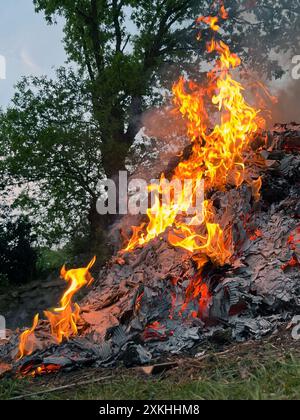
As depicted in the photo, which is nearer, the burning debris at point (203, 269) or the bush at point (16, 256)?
the burning debris at point (203, 269)

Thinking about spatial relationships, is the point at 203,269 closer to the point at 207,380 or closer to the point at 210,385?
the point at 207,380

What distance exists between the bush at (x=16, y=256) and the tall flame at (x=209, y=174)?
8252 millimetres

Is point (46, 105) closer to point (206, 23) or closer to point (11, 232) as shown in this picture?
point (11, 232)

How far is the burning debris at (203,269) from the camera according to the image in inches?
195

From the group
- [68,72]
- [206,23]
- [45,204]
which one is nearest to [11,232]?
[45,204]

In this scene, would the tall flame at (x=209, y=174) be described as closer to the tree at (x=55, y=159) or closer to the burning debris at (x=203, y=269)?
the burning debris at (x=203, y=269)

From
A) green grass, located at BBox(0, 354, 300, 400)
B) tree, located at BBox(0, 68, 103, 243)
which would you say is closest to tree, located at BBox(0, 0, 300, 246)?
tree, located at BBox(0, 68, 103, 243)

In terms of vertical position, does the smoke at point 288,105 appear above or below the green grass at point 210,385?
above

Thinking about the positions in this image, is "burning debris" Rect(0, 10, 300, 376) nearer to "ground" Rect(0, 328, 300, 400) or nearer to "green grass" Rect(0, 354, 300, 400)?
"ground" Rect(0, 328, 300, 400)

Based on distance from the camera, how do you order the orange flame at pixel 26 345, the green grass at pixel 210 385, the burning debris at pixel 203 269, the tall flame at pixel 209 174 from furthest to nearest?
the tall flame at pixel 209 174 → the orange flame at pixel 26 345 → the burning debris at pixel 203 269 → the green grass at pixel 210 385

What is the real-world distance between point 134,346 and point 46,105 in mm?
12304

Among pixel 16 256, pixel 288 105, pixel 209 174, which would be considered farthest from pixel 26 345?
pixel 288 105

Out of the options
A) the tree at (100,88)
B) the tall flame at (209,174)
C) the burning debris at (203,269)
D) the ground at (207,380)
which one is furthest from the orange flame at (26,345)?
the tree at (100,88)

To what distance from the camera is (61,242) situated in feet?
52.6
